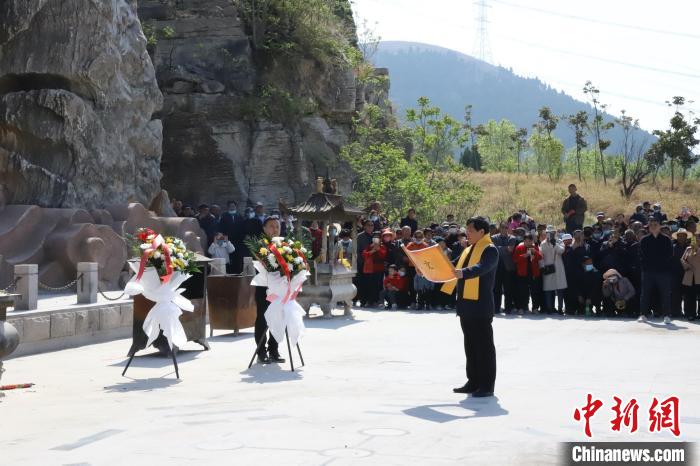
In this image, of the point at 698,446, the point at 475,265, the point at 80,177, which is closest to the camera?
the point at 698,446

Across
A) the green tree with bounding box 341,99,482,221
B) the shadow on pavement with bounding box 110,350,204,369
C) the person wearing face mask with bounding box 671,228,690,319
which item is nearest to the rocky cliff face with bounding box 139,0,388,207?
the green tree with bounding box 341,99,482,221

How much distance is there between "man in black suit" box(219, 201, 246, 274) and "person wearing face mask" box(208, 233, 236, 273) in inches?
17.2

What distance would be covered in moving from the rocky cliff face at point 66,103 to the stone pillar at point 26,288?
6.84 metres

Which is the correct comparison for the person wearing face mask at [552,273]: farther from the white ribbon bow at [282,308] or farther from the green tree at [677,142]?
the green tree at [677,142]

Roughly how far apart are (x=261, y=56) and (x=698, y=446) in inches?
1111

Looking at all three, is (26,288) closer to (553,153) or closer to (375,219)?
(375,219)

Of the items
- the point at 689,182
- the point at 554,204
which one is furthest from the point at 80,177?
the point at 689,182

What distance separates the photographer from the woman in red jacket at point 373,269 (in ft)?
68.8

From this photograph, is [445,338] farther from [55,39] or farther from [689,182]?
[689,182]

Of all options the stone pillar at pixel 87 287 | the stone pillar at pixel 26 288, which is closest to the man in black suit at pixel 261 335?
the stone pillar at pixel 26 288

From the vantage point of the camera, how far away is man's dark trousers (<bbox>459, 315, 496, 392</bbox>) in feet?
31.3

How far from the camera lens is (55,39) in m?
20.5

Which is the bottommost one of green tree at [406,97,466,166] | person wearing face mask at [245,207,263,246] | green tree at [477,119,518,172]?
person wearing face mask at [245,207,263,246]

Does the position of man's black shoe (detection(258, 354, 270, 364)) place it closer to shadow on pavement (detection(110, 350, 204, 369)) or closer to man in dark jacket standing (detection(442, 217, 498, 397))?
shadow on pavement (detection(110, 350, 204, 369))
